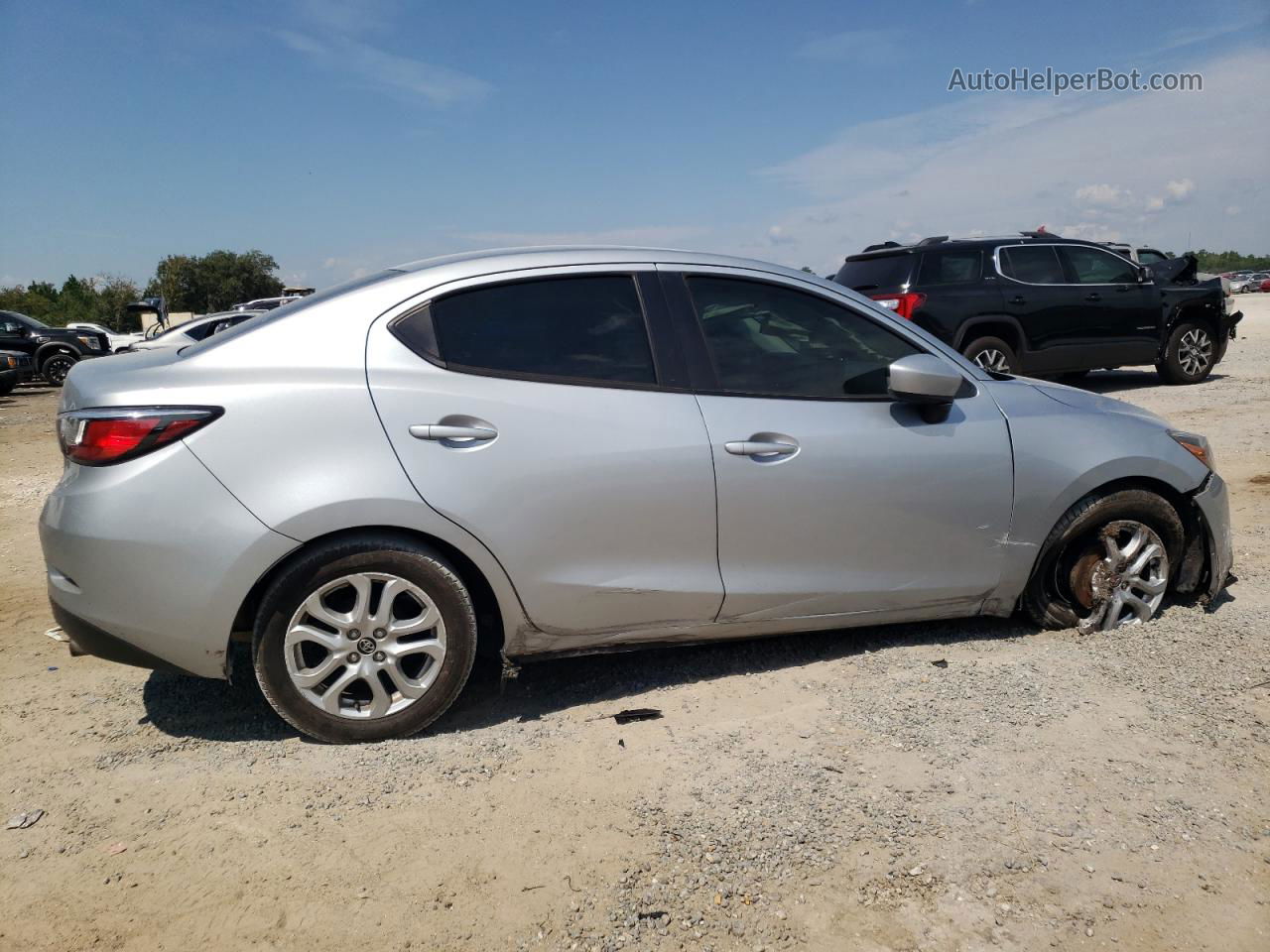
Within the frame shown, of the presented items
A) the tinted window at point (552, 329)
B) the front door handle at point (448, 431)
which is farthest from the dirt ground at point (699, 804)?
the tinted window at point (552, 329)

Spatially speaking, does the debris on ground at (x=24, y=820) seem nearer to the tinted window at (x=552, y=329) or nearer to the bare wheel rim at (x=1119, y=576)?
the tinted window at (x=552, y=329)

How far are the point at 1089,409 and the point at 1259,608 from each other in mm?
1278

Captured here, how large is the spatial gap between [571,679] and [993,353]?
8806 mm

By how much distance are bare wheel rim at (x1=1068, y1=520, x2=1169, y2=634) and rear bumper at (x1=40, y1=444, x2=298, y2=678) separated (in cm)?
328

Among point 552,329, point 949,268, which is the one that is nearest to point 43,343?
point 949,268

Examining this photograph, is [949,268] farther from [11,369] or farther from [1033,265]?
[11,369]

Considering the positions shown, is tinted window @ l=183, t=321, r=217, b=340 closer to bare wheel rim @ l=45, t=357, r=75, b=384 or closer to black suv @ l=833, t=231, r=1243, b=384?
bare wheel rim @ l=45, t=357, r=75, b=384

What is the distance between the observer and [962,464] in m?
3.84

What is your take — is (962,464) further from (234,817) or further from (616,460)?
(234,817)

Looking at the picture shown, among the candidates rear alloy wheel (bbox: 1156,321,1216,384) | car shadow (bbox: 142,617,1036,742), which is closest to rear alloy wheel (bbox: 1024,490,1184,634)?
car shadow (bbox: 142,617,1036,742)

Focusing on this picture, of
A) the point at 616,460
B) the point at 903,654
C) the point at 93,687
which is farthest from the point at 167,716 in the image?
the point at 903,654

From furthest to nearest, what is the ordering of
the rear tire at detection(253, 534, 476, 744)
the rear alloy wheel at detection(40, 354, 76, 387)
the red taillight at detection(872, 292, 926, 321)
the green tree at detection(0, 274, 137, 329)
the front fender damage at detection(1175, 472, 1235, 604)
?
A: the green tree at detection(0, 274, 137, 329) < the rear alloy wheel at detection(40, 354, 76, 387) < the red taillight at detection(872, 292, 926, 321) < the front fender damage at detection(1175, 472, 1235, 604) < the rear tire at detection(253, 534, 476, 744)

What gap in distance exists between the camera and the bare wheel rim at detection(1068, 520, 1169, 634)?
4.17 m

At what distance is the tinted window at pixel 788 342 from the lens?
369cm
